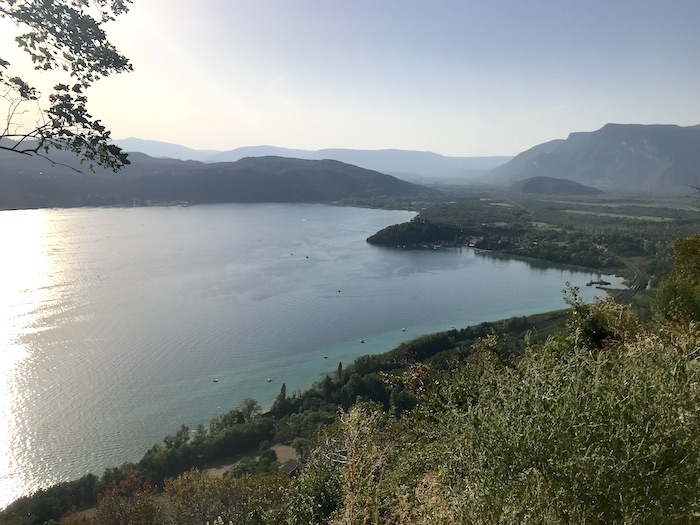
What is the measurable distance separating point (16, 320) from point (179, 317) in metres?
6.65

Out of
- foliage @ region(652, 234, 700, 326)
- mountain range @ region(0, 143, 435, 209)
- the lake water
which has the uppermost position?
mountain range @ region(0, 143, 435, 209)

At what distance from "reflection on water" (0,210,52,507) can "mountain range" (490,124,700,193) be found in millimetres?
122193

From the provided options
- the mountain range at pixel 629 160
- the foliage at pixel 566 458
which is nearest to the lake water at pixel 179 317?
the foliage at pixel 566 458

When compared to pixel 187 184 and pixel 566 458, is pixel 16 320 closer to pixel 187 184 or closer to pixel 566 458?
pixel 566 458

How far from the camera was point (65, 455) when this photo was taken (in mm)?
11375

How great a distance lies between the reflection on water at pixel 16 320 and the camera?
10930mm

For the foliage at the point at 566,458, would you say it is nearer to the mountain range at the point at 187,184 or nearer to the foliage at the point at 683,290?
the foliage at the point at 683,290

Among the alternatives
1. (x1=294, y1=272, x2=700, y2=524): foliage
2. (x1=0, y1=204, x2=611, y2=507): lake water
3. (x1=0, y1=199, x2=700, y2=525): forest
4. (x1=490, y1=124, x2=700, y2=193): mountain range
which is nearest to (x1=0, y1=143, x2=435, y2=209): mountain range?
(x1=0, y1=204, x2=611, y2=507): lake water

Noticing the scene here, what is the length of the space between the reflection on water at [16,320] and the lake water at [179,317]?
60 millimetres

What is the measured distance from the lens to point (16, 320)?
19.0 m

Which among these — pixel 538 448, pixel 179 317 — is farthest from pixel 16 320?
pixel 538 448

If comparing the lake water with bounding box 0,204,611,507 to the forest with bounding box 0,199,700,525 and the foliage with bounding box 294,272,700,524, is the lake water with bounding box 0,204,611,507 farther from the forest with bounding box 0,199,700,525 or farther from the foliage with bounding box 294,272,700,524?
the foliage with bounding box 294,272,700,524

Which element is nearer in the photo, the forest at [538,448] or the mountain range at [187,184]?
the forest at [538,448]

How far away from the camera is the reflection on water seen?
1093 centimetres
